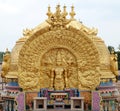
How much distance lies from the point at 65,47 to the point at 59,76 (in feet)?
4.89

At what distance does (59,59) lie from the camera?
2214 centimetres

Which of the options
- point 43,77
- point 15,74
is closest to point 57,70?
point 43,77

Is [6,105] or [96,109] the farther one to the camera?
[6,105]

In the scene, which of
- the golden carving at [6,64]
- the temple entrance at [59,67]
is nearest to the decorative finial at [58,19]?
the temple entrance at [59,67]

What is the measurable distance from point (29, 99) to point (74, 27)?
169 inches

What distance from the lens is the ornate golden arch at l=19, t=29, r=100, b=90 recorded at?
21.9 metres

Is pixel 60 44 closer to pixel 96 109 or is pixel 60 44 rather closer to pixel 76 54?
pixel 76 54

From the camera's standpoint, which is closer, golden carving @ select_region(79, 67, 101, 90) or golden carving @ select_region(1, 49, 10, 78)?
golden carving @ select_region(79, 67, 101, 90)

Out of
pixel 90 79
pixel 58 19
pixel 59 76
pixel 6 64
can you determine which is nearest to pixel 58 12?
pixel 58 19

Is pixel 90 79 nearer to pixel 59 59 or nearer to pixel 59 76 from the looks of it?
pixel 59 76

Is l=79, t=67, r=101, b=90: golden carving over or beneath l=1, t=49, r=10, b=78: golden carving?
beneath

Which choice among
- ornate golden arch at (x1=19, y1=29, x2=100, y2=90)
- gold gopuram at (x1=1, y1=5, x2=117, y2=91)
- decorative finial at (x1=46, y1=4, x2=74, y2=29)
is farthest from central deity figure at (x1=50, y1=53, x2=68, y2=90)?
decorative finial at (x1=46, y1=4, x2=74, y2=29)

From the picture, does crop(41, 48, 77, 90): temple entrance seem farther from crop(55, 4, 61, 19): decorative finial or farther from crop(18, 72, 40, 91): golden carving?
crop(55, 4, 61, 19): decorative finial

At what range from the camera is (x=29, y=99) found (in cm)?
2219
